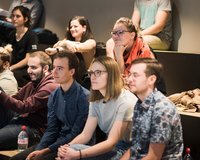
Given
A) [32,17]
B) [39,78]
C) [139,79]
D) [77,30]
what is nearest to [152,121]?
[139,79]

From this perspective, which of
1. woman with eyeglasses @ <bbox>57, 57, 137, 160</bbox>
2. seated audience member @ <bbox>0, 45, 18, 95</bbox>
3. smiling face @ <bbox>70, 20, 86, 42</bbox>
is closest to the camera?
woman with eyeglasses @ <bbox>57, 57, 137, 160</bbox>

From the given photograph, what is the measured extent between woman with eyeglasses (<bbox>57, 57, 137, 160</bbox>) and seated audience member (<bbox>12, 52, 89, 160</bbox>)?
201 mm

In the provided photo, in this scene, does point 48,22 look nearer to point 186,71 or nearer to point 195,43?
point 195,43

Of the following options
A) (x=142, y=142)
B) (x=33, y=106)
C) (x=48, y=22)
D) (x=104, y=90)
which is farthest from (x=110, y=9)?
(x=142, y=142)

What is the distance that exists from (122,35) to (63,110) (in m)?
0.80

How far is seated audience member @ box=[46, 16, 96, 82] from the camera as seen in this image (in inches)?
173

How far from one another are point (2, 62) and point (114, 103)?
139cm

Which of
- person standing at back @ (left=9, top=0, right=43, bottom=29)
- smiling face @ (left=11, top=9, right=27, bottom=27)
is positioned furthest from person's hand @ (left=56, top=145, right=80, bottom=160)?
person standing at back @ (left=9, top=0, right=43, bottom=29)

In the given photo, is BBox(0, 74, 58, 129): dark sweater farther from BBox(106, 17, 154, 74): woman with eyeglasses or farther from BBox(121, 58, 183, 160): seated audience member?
BBox(121, 58, 183, 160): seated audience member

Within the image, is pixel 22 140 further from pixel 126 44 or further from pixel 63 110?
pixel 126 44

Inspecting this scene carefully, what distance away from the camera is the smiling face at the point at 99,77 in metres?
2.95

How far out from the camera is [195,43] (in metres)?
4.76

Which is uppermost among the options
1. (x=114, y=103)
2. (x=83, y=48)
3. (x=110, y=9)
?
(x=110, y=9)

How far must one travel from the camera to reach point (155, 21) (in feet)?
15.2
